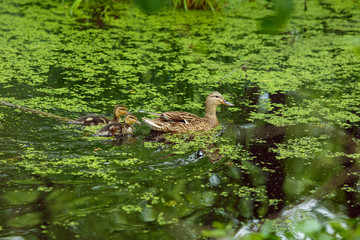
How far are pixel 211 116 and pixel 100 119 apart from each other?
1.05 meters

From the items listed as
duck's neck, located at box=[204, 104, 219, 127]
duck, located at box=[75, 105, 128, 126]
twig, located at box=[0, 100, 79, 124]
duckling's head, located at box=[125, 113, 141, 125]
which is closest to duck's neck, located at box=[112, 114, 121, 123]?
duck, located at box=[75, 105, 128, 126]

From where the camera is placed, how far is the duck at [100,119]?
4359 millimetres

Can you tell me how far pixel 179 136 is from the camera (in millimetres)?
4438

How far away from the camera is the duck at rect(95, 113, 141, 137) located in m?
4.23

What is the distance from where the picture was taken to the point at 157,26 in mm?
7602

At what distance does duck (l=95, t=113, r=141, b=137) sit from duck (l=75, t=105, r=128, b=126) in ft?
0.37

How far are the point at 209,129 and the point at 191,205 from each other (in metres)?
1.62

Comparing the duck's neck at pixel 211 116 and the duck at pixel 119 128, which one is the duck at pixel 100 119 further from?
the duck's neck at pixel 211 116

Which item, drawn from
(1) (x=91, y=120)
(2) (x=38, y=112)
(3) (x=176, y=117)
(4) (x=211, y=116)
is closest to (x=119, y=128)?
(1) (x=91, y=120)

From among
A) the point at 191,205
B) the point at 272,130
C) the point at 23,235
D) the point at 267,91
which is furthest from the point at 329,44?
the point at 23,235

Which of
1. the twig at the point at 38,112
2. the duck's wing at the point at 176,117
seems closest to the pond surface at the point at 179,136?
the twig at the point at 38,112

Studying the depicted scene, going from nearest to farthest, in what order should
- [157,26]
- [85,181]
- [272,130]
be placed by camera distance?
[85,181], [272,130], [157,26]

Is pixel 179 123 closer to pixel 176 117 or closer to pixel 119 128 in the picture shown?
pixel 176 117

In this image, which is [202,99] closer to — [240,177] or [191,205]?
[240,177]
